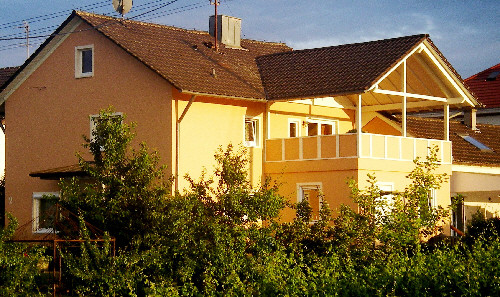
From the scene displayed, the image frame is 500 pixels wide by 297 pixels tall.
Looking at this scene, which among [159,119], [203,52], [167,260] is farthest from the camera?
[203,52]

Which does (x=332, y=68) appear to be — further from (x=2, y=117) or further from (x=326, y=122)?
(x=2, y=117)

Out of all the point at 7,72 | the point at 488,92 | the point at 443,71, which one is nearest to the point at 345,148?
the point at 443,71

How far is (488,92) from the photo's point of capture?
49188mm

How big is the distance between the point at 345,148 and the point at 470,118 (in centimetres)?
1257

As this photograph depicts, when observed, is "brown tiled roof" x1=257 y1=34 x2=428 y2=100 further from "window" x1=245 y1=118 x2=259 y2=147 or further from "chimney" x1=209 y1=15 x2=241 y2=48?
"chimney" x1=209 y1=15 x2=241 y2=48

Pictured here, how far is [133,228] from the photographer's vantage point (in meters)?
20.4

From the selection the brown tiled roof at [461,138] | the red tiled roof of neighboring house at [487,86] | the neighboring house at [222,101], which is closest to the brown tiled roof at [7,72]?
the neighboring house at [222,101]

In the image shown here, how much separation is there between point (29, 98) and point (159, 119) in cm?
597

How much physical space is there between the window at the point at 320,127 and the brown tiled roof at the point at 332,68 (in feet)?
6.82

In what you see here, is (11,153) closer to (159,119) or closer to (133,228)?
(159,119)

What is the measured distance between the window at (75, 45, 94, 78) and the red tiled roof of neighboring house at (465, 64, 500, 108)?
23.5 m

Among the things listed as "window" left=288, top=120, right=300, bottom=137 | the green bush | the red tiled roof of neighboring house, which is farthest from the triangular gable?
the red tiled roof of neighboring house

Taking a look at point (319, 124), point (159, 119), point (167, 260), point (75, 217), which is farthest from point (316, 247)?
point (319, 124)

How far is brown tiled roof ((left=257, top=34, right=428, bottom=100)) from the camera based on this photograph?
93.6ft
